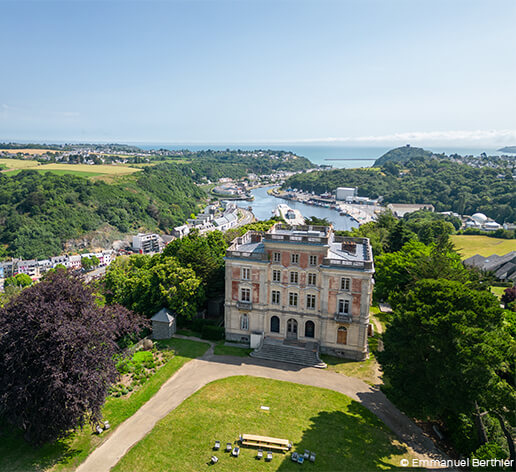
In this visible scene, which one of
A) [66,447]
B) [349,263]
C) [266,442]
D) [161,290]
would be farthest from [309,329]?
[66,447]

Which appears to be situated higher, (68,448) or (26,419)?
(26,419)

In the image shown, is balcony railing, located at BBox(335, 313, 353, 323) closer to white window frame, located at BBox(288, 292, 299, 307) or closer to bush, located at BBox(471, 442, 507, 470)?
white window frame, located at BBox(288, 292, 299, 307)

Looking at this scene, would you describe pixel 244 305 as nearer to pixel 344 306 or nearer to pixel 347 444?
pixel 344 306

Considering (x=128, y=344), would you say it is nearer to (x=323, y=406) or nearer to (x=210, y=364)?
(x=210, y=364)

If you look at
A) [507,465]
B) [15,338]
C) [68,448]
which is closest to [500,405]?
[507,465]

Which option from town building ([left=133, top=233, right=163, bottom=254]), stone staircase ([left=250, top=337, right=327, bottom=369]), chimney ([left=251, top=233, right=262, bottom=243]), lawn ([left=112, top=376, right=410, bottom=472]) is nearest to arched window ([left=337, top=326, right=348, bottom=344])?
stone staircase ([left=250, top=337, right=327, bottom=369])

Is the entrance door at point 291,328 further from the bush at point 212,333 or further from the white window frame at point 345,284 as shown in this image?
the bush at point 212,333

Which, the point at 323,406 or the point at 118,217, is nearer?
the point at 323,406
